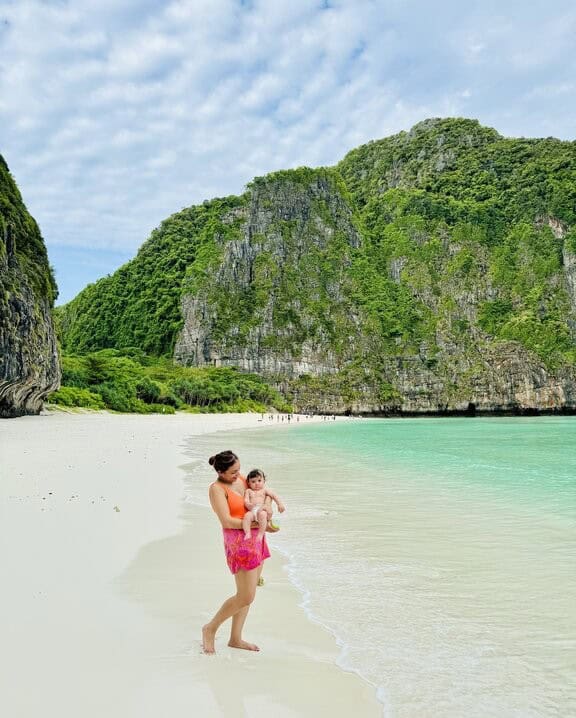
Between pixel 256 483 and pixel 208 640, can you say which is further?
pixel 256 483

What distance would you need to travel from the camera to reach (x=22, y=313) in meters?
35.4

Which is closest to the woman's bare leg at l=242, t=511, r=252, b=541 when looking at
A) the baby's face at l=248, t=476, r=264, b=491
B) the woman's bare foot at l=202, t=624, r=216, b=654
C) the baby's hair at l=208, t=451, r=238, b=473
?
the baby's face at l=248, t=476, r=264, b=491

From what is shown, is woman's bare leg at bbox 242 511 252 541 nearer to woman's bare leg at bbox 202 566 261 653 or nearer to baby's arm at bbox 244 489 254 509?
baby's arm at bbox 244 489 254 509

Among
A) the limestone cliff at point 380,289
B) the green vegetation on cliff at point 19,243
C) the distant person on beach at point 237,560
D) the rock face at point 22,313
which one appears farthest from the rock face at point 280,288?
the distant person on beach at point 237,560

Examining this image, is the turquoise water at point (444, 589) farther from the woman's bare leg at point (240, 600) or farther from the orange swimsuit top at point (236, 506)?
the orange swimsuit top at point (236, 506)

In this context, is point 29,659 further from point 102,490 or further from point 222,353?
point 222,353

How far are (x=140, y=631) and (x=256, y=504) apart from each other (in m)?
1.36

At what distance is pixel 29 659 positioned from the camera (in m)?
3.73

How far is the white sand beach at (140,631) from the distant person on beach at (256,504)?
89 centimetres

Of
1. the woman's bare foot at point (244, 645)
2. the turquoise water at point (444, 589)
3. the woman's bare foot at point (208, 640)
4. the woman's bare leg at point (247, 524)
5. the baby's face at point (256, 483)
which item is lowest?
the turquoise water at point (444, 589)

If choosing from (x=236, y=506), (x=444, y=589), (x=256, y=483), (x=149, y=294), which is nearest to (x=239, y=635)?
(x=236, y=506)

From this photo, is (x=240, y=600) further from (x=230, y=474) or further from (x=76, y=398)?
(x=76, y=398)

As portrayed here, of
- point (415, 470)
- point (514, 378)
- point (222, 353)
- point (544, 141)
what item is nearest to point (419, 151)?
point (544, 141)

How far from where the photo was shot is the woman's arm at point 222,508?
410 centimetres
